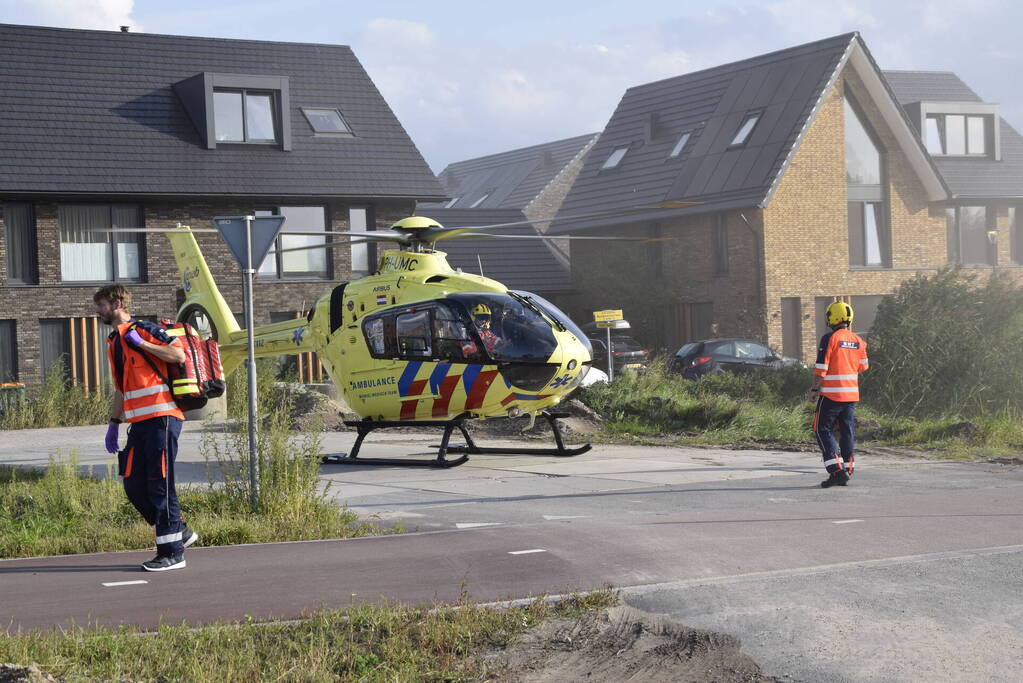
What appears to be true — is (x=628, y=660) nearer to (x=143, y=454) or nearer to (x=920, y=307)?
(x=143, y=454)

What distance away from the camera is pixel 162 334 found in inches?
355

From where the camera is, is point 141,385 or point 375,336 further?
point 375,336

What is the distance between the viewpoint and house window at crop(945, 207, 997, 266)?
38.8 meters

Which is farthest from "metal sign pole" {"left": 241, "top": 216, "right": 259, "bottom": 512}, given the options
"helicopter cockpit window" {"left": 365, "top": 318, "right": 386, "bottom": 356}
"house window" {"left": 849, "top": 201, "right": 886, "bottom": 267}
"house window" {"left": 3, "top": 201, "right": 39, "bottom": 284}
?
"house window" {"left": 849, "top": 201, "right": 886, "bottom": 267}

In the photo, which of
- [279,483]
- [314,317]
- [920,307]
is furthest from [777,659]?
[920,307]

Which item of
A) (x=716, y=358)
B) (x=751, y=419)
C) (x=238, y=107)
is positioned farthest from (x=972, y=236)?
(x=751, y=419)

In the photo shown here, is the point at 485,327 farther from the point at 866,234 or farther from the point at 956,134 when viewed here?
the point at 956,134

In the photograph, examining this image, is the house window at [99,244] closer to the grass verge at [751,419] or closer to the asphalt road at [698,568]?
the grass verge at [751,419]

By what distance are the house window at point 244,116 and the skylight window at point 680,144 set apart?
1291 cm

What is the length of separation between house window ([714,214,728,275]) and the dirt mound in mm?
29297

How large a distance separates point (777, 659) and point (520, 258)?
112 feet

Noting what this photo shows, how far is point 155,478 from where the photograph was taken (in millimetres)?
8805

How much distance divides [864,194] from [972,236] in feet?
17.7

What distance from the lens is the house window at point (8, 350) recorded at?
2762 cm
